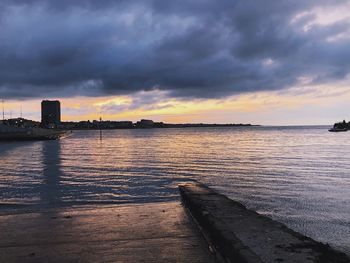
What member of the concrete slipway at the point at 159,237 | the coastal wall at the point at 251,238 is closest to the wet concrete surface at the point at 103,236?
the concrete slipway at the point at 159,237

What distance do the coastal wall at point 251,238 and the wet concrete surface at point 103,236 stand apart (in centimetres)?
28

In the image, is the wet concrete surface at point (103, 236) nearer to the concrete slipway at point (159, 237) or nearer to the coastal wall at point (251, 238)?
the concrete slipway at point (159, 237)

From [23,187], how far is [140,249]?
12718mm

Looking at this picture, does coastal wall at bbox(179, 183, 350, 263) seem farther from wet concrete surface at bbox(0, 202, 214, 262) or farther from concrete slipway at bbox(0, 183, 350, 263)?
wet concrete surface at bbox(0, 202, 214, 262)

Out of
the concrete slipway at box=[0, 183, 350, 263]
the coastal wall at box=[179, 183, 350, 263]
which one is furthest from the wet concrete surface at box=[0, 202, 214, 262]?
the coastal wall at box=[179, 183, 350, 263]

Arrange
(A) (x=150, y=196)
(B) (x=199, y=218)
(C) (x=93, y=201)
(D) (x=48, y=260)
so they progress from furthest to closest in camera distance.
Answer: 1. (A) (x=150, y=196)
2. (C) (x=93, y=201)
3. (B) (x=199, y=218)
4. (D) (x=48, y=260)

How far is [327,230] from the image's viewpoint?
371 inches

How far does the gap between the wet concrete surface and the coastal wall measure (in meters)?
0.28

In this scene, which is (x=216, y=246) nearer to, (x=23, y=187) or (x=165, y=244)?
(x=165, y=244)

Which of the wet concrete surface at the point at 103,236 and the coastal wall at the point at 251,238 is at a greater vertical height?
the coastal wall at the point at 251,238

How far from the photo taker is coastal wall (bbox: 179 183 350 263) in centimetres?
511

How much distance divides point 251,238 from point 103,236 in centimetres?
256

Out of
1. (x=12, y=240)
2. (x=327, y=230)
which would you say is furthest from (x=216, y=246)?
(x=327, y=230)

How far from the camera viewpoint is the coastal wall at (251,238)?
16.8 ft
